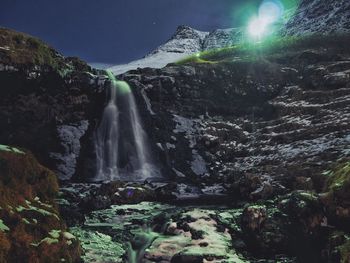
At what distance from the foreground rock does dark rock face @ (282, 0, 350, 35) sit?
8317cm

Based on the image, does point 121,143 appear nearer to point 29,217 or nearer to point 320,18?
point 29,217

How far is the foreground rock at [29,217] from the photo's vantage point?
1206cm

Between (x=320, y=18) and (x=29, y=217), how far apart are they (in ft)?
361

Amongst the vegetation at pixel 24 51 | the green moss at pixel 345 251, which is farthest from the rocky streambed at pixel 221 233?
the vegetation at pixel 24 51

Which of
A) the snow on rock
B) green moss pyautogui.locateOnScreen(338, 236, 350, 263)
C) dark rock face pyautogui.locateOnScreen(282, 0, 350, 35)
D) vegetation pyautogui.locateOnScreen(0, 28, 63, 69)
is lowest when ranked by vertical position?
green moss pyautogui.locateOnScreen(338, 236, 350, 263)

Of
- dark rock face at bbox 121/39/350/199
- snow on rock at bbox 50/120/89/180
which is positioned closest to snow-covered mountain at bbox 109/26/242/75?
dark rock face at bbox 121/39/350/199

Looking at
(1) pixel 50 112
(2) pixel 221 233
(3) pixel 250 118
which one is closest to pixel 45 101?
(1) pixel 50 112

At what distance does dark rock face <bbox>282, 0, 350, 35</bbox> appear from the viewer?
93750 millimetres

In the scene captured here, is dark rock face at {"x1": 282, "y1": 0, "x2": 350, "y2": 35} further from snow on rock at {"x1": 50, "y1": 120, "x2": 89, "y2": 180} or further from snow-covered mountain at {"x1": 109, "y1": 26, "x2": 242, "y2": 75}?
snow on rock at {"x1": 50, "y1": 120, "x2": 89, "y2": 180}

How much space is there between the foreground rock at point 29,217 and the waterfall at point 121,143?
1804cm

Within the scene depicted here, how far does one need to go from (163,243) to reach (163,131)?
2698 cm

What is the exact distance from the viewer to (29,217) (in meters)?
13.6

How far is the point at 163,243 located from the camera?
1633cm

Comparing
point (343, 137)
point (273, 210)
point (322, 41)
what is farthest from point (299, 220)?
point (322, 41)
